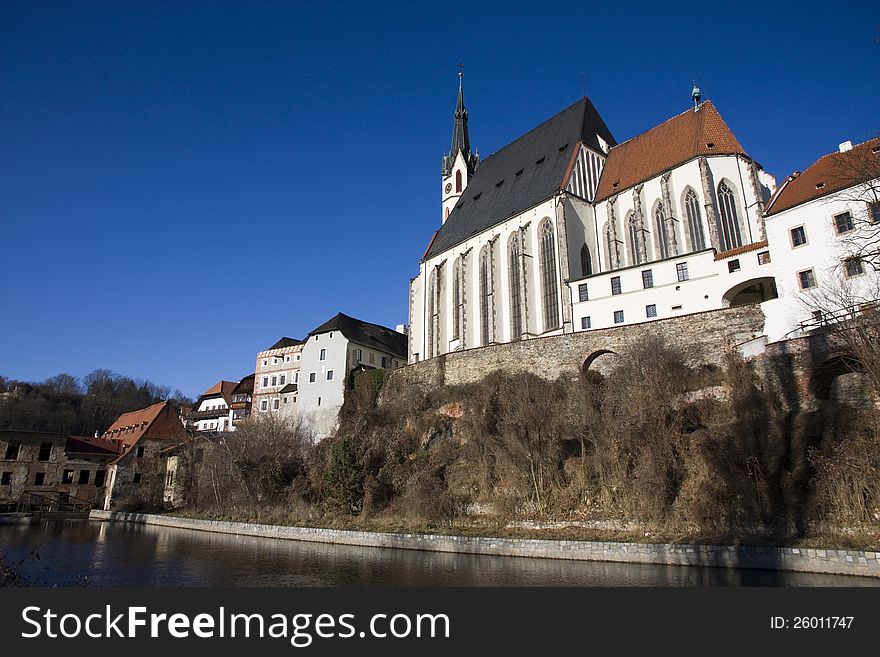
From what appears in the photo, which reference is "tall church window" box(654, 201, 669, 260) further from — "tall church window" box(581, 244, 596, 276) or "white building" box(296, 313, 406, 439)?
"white building" box(296, 313, 406, 439)

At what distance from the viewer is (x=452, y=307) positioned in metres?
50.1

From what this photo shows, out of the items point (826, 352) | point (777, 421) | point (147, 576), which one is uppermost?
point (826, 352)

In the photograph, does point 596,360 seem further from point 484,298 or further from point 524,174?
point 524,174

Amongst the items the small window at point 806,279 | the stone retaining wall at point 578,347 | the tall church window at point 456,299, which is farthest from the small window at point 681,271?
the tall church window at point 456,299

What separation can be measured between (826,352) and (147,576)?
85.5ft

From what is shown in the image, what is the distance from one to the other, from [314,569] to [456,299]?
33.1 metres

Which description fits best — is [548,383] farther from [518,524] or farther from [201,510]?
[201,510]

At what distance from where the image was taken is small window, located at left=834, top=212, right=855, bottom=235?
23.4m

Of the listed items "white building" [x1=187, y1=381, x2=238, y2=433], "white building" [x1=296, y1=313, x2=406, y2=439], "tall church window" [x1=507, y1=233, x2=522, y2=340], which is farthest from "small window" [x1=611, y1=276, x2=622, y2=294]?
"white building" [x1=187, y1=381, x2=238, y2=433]

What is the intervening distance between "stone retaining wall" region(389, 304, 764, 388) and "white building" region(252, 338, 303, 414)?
16.1 m

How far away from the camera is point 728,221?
1409 inches

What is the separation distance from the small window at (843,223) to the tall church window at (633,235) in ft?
53.1

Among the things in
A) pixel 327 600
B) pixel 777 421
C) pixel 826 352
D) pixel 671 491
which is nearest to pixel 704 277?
pixel 826 352

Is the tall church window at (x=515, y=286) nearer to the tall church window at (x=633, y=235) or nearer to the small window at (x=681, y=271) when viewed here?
the tall church window at (x=633, y=235)
